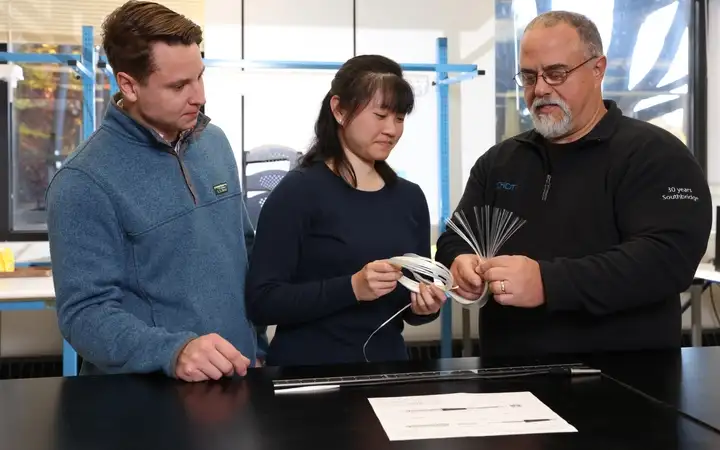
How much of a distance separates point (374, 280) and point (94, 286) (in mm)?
508

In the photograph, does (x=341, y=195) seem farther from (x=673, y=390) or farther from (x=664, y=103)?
(x=664, y=103)

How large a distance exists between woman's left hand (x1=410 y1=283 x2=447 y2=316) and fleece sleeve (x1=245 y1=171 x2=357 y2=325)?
15cm

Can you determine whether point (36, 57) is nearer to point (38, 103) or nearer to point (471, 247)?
point (38, 103)

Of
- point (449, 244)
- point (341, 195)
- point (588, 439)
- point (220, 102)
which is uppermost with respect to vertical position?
point (220, 102)

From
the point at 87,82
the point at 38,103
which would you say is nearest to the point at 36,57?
the point at 87,82

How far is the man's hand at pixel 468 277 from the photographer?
146 cm

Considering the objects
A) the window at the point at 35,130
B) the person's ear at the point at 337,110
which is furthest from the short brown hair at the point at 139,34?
the window at the point at 35,130

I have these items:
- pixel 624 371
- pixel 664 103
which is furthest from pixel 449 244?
pixel 664 103

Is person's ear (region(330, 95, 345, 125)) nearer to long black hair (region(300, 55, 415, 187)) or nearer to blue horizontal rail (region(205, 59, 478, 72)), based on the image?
long black hair (region(300, 55, 415, 187))

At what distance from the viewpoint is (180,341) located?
47.6 inches

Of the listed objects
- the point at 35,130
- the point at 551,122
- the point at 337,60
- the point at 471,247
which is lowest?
the point at 471,247

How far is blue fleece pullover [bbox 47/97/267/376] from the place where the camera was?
124cm

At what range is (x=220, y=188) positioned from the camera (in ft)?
4.92

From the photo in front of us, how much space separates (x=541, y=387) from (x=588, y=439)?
25cm
